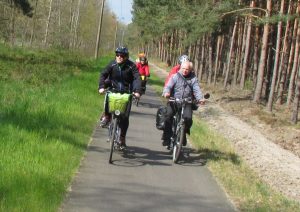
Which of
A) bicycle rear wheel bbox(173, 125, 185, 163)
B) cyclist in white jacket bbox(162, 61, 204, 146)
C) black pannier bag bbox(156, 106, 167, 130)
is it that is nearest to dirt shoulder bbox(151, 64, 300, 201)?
bicycle rear wheel bbox(173, 125, 185, 163)

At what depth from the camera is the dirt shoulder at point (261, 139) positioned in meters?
12.3

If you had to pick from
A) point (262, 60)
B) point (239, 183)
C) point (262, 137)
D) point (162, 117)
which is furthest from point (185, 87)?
point (262, 60)

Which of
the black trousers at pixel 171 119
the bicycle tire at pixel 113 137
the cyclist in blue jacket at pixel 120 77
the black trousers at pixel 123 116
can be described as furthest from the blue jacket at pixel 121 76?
the black trousers at pixel 171 119

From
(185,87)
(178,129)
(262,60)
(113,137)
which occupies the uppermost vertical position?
(262,60)

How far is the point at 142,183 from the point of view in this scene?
838 centimetres

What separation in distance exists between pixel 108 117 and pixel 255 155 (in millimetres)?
5621

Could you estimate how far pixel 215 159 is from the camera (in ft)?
37.2

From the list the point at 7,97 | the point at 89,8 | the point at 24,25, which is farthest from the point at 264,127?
the point at 89,8

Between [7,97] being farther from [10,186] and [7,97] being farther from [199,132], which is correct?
[10,186]

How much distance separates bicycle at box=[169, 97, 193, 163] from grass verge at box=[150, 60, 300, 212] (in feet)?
2.31

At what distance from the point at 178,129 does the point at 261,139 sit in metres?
7.93

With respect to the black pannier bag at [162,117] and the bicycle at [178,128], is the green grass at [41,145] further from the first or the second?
the bicycle at [178,128]

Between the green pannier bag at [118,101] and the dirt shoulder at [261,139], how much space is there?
368cm

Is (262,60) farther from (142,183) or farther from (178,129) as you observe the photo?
(142,183)
